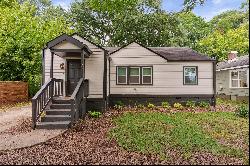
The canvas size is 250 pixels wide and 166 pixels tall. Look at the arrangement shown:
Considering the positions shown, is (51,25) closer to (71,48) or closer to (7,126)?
(71,48)

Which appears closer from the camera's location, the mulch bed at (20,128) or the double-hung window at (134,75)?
the mulch bed at (20,128)

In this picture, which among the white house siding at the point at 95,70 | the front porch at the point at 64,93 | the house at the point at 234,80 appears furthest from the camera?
the house at the point at 234,80

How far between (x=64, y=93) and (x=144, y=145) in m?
9.23

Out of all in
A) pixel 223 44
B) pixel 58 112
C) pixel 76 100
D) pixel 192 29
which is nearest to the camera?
pixel 76 100

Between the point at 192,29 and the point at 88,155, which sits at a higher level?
the point at 192,29

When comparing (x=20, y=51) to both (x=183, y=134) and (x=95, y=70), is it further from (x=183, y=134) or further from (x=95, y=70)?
(x=183, y=134)

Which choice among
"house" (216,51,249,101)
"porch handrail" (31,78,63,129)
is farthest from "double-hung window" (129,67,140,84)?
"house" (216,51,249,101)

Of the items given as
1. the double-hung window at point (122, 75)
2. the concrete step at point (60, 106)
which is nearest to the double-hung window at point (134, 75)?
the double-hung window at point (122, 75)

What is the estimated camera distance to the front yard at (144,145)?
8.22m

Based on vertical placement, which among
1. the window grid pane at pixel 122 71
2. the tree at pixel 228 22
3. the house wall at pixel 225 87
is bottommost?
the house wall at pixel 225 87

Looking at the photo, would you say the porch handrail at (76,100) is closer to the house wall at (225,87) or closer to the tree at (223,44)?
the house wall at (225,87)

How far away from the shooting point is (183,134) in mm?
11188

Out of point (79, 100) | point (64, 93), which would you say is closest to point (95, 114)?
point (79, 100)

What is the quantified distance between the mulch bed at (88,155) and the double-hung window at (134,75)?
995 centimetres
